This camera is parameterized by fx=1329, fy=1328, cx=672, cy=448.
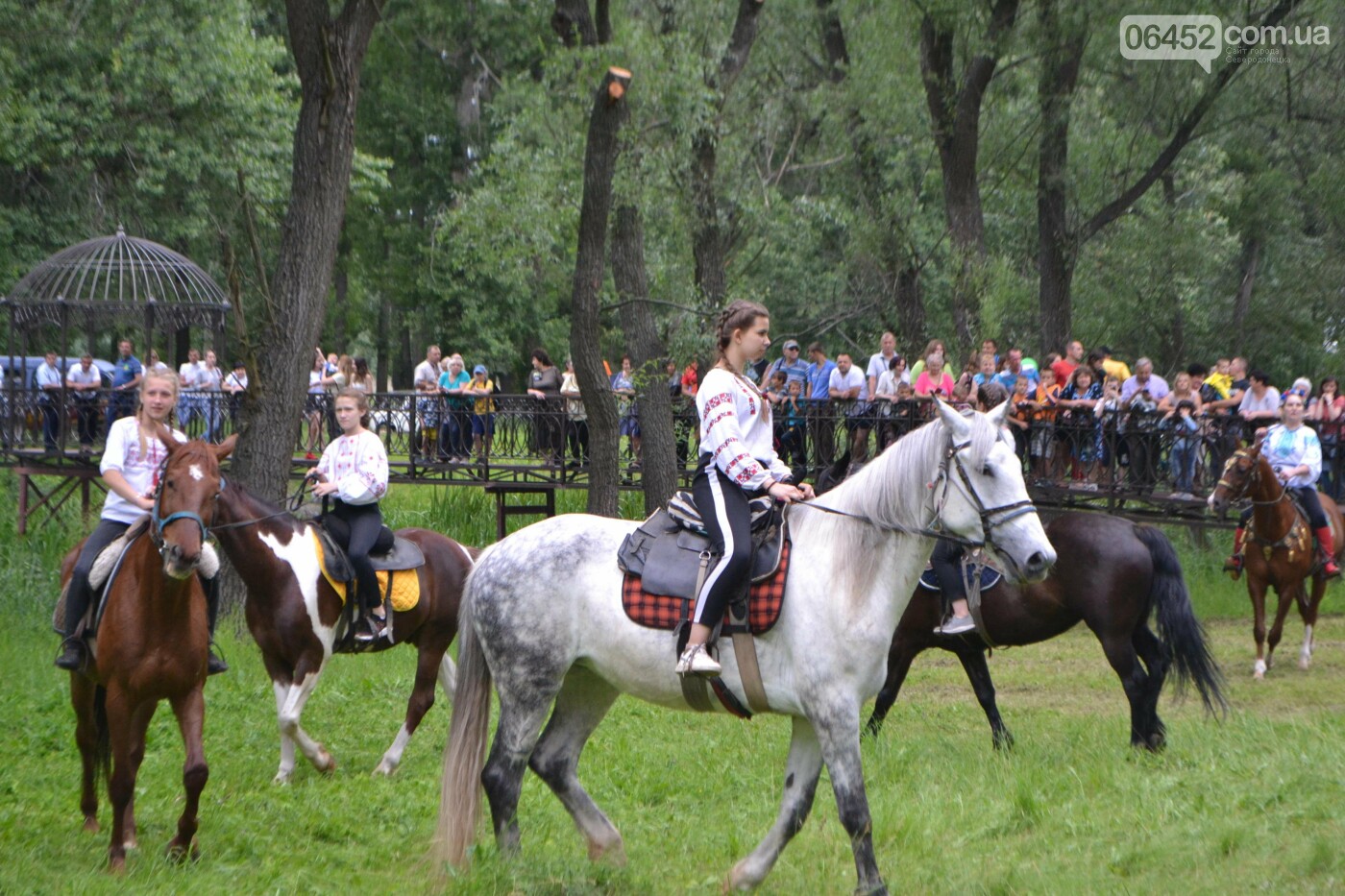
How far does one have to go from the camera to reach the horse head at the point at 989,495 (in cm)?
611

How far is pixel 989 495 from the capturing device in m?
6.18

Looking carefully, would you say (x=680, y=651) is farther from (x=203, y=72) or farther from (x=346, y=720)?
(x=203, y=72)

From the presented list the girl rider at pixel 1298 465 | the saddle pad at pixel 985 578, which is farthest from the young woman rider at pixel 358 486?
the girl rider at pixel 1298 465

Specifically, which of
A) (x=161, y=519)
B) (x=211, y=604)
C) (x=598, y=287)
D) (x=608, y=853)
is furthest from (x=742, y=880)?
(x=598, y=287)

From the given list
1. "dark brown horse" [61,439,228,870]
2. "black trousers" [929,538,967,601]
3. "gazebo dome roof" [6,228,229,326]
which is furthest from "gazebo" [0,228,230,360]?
"black trousers" [929,538,967,601]

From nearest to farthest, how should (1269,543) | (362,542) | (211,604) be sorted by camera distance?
1. (211,604)
2. (362,542)
3. (1269,543)

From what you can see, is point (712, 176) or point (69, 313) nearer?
point (712, 176)

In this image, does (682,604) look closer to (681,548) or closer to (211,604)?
(681,548)

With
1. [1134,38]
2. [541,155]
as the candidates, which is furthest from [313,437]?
[1134,38]

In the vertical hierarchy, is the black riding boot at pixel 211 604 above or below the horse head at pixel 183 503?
below

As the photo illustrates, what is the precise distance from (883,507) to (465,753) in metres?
2.50

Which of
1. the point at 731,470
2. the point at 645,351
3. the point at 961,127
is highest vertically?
the point at 961,127

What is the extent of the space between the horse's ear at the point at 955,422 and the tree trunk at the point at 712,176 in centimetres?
1188

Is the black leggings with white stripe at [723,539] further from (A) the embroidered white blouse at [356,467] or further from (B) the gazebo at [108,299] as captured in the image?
(B) the gazebo at [108,299]
